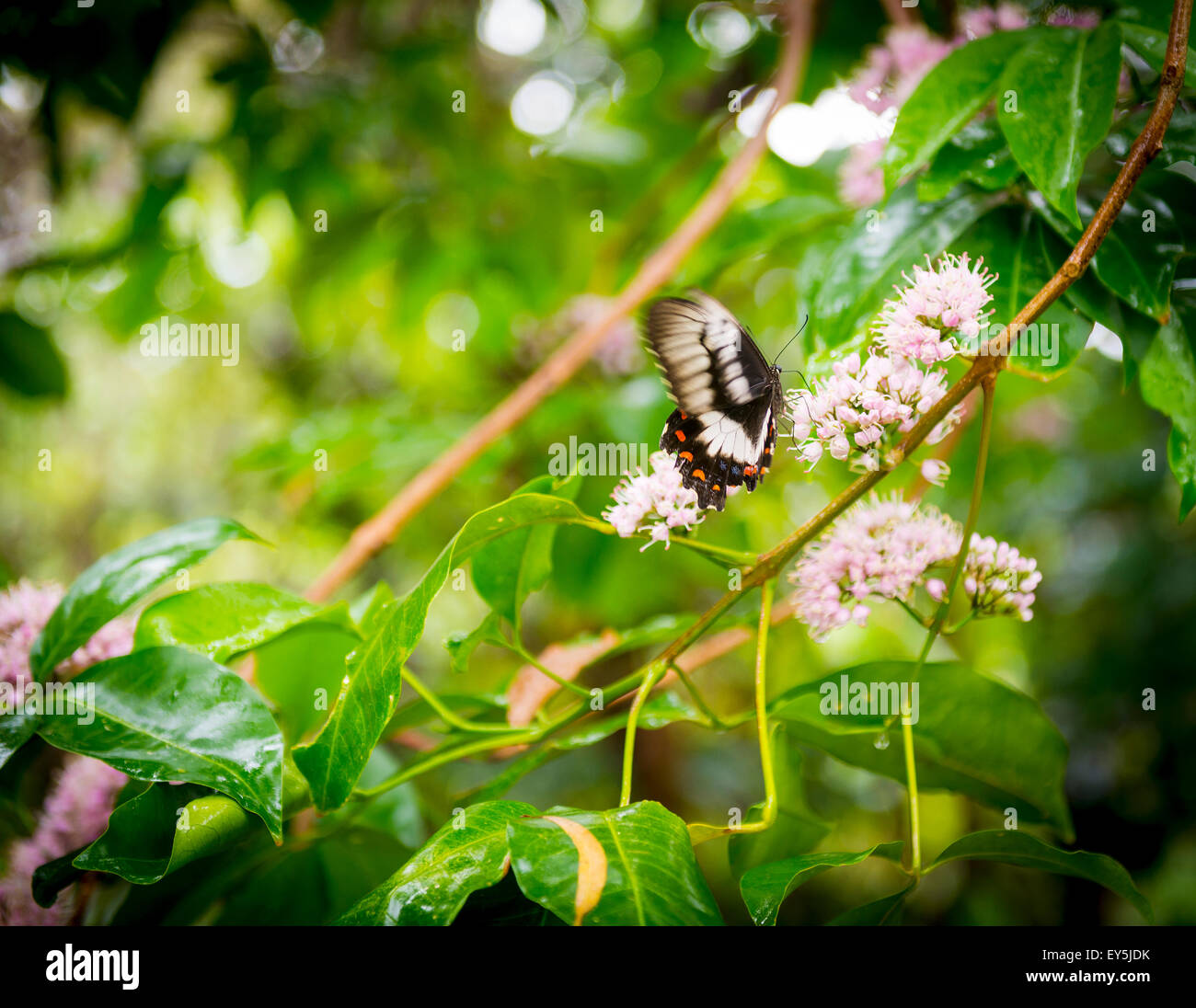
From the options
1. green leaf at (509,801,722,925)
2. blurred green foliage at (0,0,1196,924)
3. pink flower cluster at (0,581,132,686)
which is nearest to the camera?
green leaf at (509,801,722,925)

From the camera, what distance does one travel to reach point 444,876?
480mm

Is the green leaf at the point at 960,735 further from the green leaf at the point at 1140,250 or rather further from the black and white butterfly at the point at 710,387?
the green leaf at the point at 1140,250

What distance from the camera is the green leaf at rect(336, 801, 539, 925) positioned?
466 mm

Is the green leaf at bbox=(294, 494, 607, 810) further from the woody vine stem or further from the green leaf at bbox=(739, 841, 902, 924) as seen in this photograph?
the green leaf at bbox=(739, 841, 902, 924)

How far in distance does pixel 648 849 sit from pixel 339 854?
47 cm

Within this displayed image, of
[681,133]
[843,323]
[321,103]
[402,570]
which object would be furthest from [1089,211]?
[402,570]

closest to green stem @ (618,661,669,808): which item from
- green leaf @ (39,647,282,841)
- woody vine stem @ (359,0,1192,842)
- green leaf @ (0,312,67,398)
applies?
woody vine stem @ (359,0,1192,842)

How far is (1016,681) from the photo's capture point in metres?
3.83

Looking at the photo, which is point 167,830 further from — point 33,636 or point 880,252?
point 880,252

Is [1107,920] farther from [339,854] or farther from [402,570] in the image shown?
[339,854]

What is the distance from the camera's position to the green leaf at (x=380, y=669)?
53cm

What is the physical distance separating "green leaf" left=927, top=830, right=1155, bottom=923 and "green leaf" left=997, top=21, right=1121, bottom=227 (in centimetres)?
44

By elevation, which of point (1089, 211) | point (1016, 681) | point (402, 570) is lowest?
point (1016, 681)
